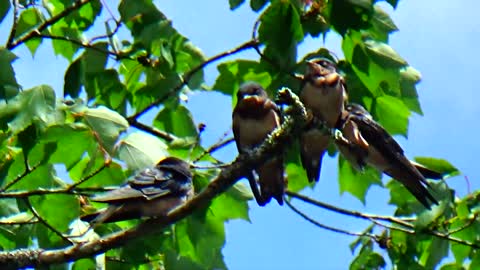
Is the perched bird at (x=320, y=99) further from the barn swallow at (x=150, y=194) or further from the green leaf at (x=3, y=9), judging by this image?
the green leaf at (x=3, y=9)

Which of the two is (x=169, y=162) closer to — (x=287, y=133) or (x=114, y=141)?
(x=114, y=141)

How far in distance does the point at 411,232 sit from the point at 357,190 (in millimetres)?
491

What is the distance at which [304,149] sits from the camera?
17.0ft

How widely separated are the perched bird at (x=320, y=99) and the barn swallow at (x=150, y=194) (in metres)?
0.55

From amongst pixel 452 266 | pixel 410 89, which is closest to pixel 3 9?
pixel 410 89

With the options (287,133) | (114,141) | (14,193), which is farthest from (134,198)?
(287,133)

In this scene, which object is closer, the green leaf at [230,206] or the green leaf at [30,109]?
the green leaf at [30,109]

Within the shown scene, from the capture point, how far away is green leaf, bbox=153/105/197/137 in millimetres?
6176

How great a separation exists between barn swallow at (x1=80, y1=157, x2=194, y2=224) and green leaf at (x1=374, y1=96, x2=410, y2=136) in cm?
94

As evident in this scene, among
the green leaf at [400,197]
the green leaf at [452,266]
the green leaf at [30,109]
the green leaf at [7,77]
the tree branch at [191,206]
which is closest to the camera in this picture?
the tree branch at [191,206]

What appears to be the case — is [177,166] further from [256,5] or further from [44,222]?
[256,5]

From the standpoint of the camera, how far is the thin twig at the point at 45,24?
5.86m

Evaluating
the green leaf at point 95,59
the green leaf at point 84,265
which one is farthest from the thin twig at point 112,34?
the green leaf at point 84,265

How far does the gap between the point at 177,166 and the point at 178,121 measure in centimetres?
101
